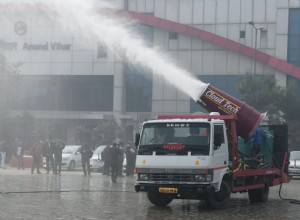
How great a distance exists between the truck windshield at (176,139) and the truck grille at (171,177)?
0.54 meters

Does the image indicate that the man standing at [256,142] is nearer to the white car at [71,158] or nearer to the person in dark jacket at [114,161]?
the person in dark jacket at [114,161]

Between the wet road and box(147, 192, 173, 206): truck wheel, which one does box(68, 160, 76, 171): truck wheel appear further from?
box(147, 192, 173, 206): truck wheel

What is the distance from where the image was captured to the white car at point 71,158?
121 feet

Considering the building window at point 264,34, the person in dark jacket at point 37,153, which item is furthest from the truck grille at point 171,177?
the building window at point 264,34

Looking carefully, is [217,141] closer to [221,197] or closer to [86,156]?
[221,197]

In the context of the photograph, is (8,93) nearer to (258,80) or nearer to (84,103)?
(84,103)

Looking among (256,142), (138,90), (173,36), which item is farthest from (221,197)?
(138,90)

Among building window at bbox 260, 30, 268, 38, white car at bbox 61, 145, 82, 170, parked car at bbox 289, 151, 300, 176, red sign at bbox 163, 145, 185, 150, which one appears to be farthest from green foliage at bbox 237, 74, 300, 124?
red sign at bbox 163, 145, 185, 150

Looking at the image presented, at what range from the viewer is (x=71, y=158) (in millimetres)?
37219

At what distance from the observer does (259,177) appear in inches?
681

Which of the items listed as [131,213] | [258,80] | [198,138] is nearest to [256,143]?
[198,138]

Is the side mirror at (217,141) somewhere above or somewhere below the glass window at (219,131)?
below

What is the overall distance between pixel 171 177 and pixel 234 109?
307 cm

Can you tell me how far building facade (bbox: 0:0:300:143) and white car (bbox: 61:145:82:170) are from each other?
20.3m
